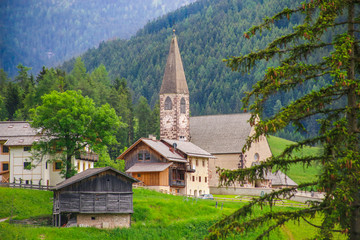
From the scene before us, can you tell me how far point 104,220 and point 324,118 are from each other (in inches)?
1326

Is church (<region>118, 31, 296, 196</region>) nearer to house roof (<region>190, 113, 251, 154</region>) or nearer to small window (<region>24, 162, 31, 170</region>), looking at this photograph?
house roof (<region>190, 113, 251, 154</region>)

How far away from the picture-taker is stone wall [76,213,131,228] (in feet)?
161

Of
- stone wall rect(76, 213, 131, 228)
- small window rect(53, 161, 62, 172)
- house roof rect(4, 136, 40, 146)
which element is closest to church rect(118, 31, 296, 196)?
small window rect(53, 161, 62, 172)

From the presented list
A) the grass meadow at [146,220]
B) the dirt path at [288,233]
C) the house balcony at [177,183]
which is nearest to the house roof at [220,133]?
the house balcony at [177,183]

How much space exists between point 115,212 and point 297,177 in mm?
58541

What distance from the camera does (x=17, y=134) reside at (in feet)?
229

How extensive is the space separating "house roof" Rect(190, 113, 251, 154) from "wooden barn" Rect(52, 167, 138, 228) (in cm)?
3431

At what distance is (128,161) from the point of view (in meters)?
73.0

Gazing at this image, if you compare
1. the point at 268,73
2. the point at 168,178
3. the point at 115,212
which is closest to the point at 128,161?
the point at 168,178

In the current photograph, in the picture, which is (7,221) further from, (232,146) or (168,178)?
(232,146)

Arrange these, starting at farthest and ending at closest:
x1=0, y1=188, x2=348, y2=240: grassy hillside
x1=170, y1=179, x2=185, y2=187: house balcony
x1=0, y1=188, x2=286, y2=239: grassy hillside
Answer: x1=170, y1=179, x2=185, y2=187: house balcony < x1=0, y1=188, x2=348, y2=240: grassy hillside < x1=0, y1=188, x2=286, y2=239: grassy hillside

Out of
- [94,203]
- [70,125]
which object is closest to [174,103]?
[70,125]

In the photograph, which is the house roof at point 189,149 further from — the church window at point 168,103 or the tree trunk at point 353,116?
the tree trunk at point 353,116

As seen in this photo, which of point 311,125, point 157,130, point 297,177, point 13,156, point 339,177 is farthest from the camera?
point 311,125
